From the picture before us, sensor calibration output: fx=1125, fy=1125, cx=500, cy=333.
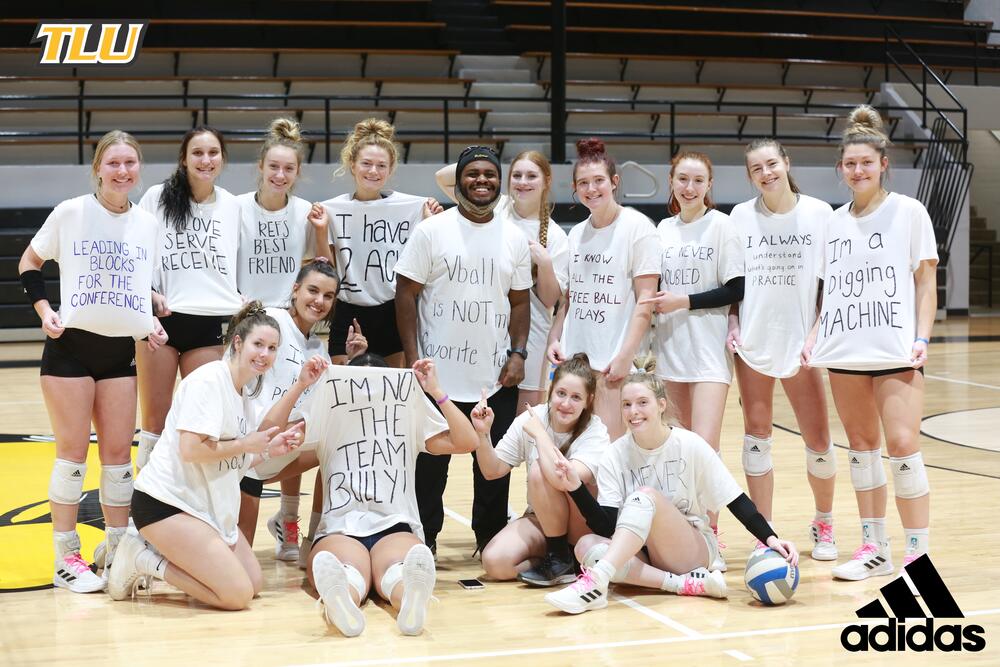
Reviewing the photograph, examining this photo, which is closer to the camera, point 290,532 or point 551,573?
point 551,573

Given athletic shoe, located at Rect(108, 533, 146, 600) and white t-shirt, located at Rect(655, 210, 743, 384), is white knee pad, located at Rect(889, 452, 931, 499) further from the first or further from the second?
athletic shoe, located at Rect(108, 533, 146, 600)

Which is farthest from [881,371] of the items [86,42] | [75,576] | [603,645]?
[86,42]

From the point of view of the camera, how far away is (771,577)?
3.52m

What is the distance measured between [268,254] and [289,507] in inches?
37.8

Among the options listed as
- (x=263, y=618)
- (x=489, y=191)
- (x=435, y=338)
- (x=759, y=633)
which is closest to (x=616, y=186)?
(x=489, y=191)

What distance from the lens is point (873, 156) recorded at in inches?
153

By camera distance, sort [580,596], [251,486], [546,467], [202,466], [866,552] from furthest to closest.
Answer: [251,486], [866,552], [546,467], [202,466], [580,596]

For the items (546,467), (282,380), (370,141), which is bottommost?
(546,467)

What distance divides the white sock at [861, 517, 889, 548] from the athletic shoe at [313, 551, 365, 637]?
183cm

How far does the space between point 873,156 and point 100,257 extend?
2677 millimetres

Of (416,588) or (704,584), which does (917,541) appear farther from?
(416,588)

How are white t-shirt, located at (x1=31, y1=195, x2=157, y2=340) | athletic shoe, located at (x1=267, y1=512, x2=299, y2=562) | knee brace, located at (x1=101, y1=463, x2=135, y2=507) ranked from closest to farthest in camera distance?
white t-shirt, located at (x1=31, y1=195, x2=157, y2=340) < knee brace, located at (x1=101, y1=463, x2=135, y2=507) < athletic shoe, located at (x1=267, y1=512, x2=299, y2=562)

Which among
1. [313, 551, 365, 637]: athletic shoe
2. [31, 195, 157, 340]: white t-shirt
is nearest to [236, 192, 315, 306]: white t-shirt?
[31, 195, 157, 340]: white t-shirt

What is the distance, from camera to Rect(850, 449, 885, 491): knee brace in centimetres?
398
